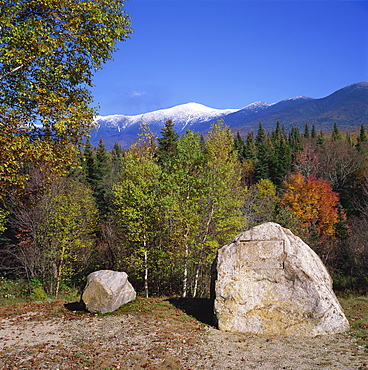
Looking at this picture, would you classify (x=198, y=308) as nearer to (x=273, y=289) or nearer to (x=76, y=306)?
(x=273, y=289)

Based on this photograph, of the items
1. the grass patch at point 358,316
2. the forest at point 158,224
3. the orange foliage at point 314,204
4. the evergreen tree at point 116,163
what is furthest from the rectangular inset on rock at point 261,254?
the orange foliage at point 314,204

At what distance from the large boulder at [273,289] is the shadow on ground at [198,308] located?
1.22 m

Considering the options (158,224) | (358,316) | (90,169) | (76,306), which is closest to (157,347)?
(76,306)

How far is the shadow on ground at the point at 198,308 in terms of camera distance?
1276cm

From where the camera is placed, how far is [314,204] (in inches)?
1507

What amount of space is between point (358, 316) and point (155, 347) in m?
8.98

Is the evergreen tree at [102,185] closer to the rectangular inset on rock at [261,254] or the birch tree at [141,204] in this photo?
the birch tree at [141,204]

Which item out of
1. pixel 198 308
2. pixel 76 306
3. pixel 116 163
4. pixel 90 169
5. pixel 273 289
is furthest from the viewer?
pixel 116 163

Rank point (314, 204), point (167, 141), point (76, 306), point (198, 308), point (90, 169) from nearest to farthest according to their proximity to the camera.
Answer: point (198, 308) < point (76, 306) < point (314, 204) < point (167, 141) < point (90, 169)

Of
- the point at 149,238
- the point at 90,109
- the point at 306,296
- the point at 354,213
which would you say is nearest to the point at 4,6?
the point at 90,109

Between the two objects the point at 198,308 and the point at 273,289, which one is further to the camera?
the point at 198,308

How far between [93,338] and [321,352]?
742 centimetres

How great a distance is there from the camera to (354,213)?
47.0 metres

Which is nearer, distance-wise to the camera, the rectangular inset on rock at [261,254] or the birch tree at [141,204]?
the rectangular inset on rock at [261,254]
